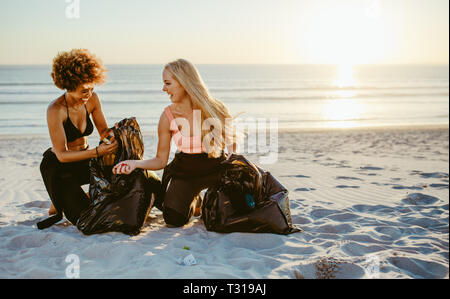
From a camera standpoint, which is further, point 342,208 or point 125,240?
point 342,208

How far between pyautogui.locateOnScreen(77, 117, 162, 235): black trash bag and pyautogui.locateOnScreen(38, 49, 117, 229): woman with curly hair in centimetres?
12

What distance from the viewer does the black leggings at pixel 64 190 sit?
401 centimetres

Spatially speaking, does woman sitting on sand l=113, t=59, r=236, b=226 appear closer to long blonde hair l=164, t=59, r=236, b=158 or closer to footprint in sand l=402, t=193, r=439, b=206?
long blonde hair l=164, t=59, r=236, b=158

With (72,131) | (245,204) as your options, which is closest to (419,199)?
(245,204)

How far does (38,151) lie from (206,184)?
18.8 feet

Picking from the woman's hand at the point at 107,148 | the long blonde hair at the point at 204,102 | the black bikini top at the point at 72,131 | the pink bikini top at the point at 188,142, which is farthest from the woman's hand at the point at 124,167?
the long blonde hair at the point at 204,102

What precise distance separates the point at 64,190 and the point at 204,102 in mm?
1641

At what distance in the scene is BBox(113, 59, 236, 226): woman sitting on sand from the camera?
12.9 feet

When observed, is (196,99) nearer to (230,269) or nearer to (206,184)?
(206,184)

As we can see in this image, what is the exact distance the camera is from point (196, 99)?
3963 mm

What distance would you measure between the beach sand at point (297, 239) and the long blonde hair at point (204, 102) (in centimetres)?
89

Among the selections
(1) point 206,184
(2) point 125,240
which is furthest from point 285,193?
(2) point 125,240

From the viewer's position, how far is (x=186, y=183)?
4.18 metres
